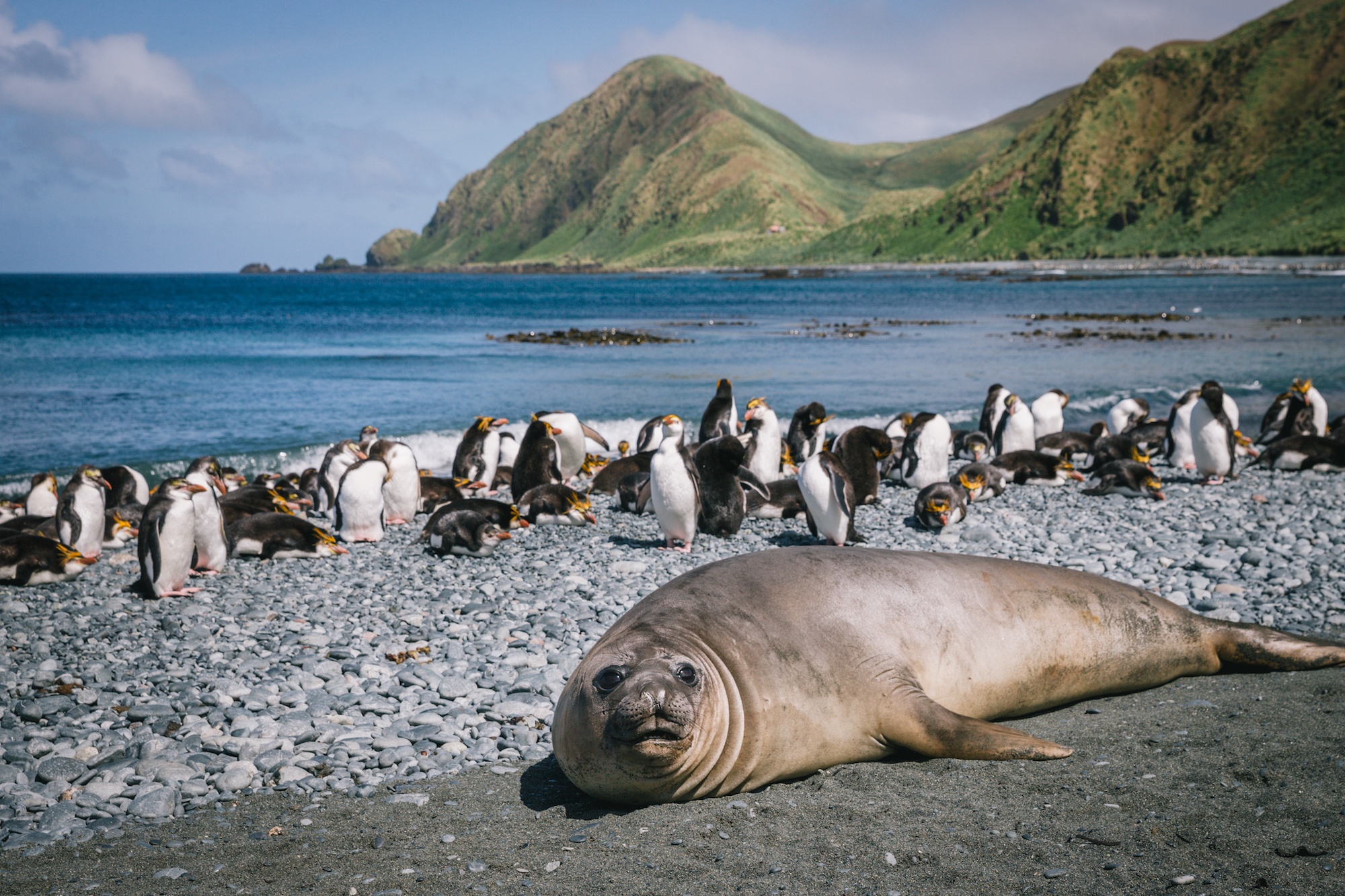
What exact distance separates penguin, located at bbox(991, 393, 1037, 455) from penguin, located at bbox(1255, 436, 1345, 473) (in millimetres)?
3399

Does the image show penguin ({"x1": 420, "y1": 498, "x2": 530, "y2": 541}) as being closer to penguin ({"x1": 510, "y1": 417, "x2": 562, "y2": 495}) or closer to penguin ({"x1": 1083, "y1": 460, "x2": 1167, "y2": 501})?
penguin ({"x1": 510, "y1": 417, "x2": 562, "y2": 495})

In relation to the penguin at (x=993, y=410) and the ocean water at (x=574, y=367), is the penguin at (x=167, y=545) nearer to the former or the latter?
the ocean water at (x=574, y=367)

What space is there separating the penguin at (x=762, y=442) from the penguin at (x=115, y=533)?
307 inches

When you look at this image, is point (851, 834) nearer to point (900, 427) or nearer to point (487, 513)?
point (487, 513)

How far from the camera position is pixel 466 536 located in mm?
9508

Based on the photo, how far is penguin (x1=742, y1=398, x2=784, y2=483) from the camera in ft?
43.0

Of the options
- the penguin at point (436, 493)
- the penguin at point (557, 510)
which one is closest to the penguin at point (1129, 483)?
the penguin at point (557, 510)

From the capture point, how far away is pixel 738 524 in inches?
406

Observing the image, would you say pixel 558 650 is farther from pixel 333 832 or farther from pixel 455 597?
pixel 333 832

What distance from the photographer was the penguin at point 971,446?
48.3 feet

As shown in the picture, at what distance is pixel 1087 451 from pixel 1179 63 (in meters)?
143

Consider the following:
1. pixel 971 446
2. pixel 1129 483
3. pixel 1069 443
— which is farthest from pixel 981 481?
pixel 1069 443

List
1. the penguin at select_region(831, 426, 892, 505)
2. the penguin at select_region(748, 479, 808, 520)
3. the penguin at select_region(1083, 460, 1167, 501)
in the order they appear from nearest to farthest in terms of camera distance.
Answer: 1. the penguin at select_region(748, 479, 808, 520)
2. the penguin at select_region(831, 426, 892, 505)
3. the penguin at select_region(1083, 460, 1167, 501)

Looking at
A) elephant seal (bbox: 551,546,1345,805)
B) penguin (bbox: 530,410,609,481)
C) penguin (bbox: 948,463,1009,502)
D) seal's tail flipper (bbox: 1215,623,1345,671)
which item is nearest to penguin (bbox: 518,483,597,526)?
penguin (bbox: 530,410,609,481)
